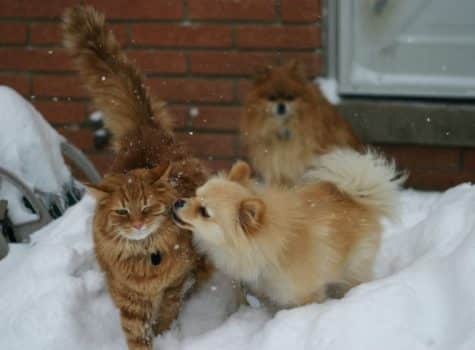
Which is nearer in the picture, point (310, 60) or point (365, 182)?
point (365, 182)

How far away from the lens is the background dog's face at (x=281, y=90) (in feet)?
11.1

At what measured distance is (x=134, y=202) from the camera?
2156 mm

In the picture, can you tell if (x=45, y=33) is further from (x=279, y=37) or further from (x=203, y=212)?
(x=203, y=212)

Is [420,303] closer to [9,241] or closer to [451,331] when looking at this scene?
[451,331]

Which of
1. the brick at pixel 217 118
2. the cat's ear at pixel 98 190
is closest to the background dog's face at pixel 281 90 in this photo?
the brick at pixel 217 118

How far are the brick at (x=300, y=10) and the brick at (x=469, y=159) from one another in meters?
1.18

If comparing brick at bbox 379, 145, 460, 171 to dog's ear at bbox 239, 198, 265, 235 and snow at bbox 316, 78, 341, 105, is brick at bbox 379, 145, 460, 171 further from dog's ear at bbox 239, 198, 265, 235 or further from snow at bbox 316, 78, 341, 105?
dog's ear at bbox 239, 198, 265, 235

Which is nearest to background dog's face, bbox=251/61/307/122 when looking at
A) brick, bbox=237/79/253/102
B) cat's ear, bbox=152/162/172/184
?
brick, bbox=237/79/253/102

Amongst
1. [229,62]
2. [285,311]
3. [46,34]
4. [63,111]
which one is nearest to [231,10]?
[229,62]

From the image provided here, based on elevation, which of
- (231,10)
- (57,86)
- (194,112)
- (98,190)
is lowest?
(194,112)

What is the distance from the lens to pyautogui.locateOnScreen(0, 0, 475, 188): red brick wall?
3848 mm

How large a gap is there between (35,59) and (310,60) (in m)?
1.85

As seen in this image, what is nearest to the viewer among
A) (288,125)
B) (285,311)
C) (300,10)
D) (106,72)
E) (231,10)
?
(285,311)

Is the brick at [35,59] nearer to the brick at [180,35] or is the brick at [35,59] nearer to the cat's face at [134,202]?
the brick at [180,35]
